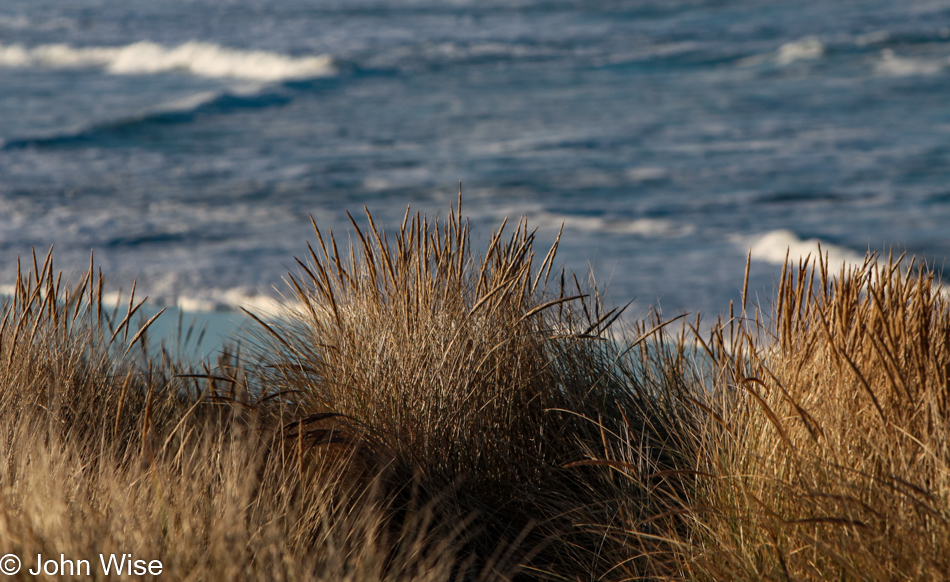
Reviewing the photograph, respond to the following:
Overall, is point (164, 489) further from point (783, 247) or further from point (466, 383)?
point (783, 247)

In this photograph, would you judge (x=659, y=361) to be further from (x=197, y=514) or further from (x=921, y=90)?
(x=921, y=90)

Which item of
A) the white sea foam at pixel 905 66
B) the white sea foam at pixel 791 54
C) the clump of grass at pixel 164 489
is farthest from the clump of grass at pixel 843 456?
the white sea foam at pixel 791 54

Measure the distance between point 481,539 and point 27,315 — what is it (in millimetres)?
1418

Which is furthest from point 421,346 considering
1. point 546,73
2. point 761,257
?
point 546,73

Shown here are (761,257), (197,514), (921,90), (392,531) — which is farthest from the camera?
(921,90)

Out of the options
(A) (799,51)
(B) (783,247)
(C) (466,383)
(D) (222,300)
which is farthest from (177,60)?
(C) (466,383)

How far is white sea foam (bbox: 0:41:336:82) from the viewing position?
15.6 meters

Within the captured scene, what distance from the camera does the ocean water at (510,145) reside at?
653cm

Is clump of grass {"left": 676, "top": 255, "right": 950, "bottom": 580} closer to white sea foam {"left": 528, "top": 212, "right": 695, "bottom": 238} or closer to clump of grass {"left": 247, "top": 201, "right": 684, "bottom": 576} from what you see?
clump of grass {"left": 247, "top": 201, "right": 684, "bottom": 576}

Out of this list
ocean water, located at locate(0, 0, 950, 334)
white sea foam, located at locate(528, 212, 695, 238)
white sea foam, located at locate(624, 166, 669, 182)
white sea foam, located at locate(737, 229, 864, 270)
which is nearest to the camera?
white sea foam, located at locate(737, 229, 864, 270)

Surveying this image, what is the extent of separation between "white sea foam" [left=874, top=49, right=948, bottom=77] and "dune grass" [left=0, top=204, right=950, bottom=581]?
1219 centimetres

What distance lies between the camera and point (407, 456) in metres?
2.12

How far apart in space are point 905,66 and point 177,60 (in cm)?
1341

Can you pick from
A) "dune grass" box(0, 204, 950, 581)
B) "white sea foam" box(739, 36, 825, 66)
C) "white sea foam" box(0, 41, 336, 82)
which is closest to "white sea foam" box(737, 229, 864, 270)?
"dune grass" box(0, 204, 950, 581)
